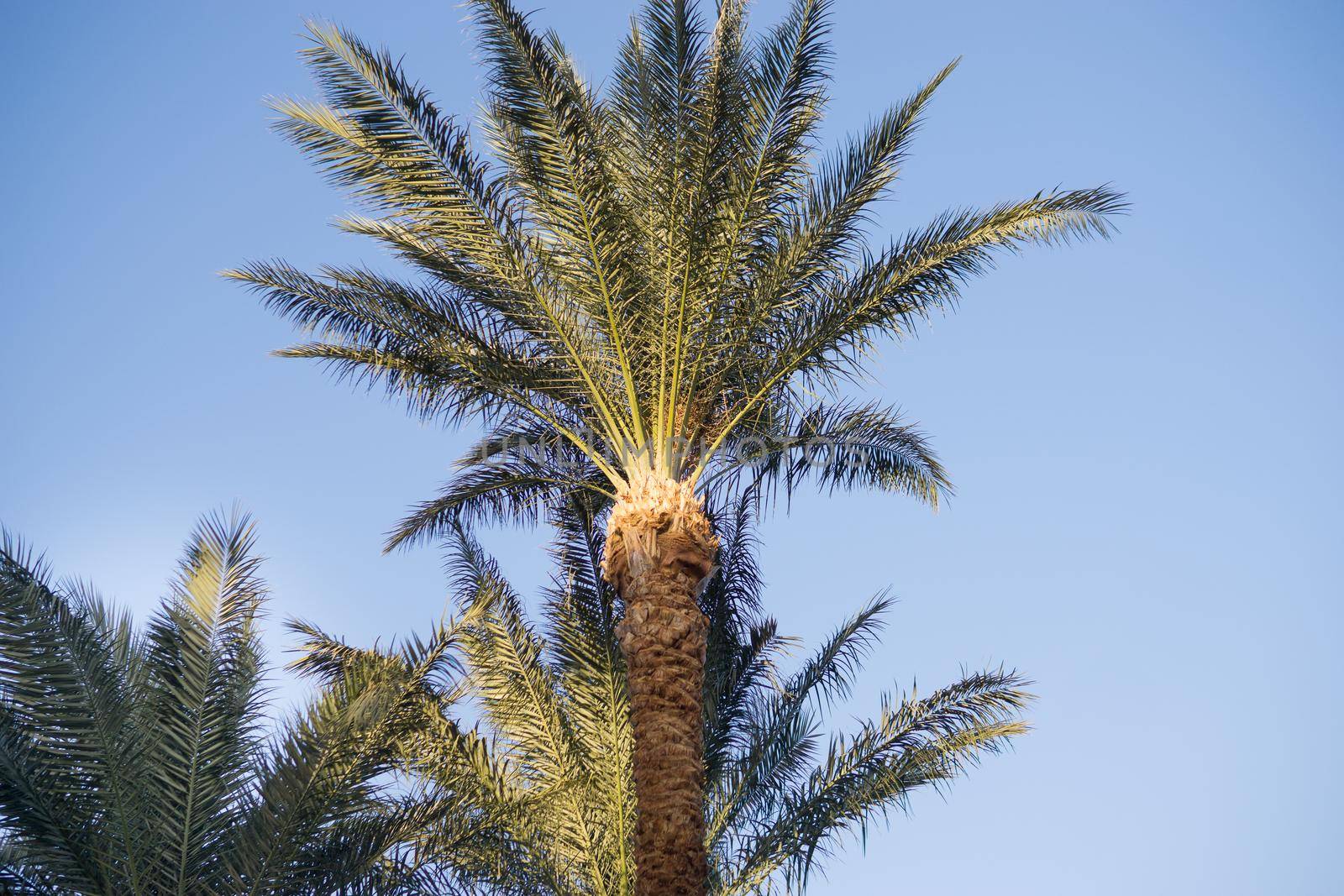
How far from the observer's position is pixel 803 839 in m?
9.28

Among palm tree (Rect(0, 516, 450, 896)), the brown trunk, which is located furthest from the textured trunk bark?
palm tree (Rect(0, 516, 450, 896))

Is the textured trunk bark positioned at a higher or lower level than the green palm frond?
lower

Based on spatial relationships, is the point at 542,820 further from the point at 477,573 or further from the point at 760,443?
the point at 760,443

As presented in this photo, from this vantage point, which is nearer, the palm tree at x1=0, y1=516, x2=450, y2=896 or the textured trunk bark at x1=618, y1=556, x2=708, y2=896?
the palm tree at x1=0, y1=516, x2=450, y2=896

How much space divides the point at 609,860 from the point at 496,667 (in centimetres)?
186

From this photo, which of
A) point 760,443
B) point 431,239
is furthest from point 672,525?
point 431,239

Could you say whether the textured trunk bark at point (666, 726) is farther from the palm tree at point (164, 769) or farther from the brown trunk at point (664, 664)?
the palm tree at point (164, 769)

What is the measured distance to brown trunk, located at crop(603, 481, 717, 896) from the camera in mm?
7898

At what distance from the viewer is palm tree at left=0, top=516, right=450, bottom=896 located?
627 cm

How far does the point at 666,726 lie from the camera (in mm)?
8297

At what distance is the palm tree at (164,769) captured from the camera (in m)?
6.27

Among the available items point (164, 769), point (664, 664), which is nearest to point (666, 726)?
point (664, 664)

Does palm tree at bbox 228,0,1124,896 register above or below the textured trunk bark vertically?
above

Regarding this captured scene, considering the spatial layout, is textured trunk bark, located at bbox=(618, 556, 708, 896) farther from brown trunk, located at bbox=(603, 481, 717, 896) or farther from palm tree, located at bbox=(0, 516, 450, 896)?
palm tree, located at bbox=(0, 516, 450, 896)
